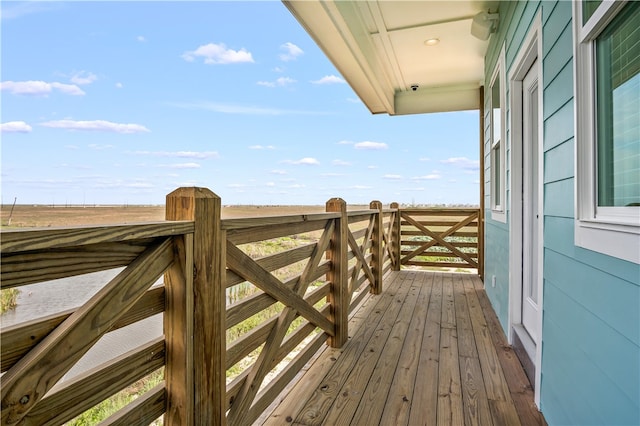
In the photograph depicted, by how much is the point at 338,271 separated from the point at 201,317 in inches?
58.2

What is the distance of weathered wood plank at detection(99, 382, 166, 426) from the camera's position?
2.86 feet

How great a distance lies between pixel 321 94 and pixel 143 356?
27.9 metres

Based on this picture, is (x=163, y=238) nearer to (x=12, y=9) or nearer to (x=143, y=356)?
(x=143, y=356)

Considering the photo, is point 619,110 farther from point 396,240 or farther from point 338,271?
point 396,240

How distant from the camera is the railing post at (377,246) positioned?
4.00 metres

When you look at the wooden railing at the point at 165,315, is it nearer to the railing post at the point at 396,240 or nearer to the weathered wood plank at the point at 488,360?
the weathered wood plank at the point at 488,360

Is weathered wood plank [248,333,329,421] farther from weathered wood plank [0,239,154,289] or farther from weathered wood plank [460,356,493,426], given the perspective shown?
weathered wood plank [0,239,154,289]

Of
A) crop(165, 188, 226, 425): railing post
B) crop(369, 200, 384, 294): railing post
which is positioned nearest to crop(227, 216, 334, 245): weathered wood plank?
crop(165, 188, 226, 425): railing post

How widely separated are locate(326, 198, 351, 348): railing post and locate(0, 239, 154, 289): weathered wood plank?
5.37 ft

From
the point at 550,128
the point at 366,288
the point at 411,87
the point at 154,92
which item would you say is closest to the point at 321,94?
the point at 154,92

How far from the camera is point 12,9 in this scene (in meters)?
1.67

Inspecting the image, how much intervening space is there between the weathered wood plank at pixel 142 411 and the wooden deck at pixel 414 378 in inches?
29.0

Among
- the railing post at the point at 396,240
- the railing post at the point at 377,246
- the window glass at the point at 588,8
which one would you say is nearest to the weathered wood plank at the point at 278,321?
the window glass at the point at 588,8

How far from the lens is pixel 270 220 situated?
1546mm
